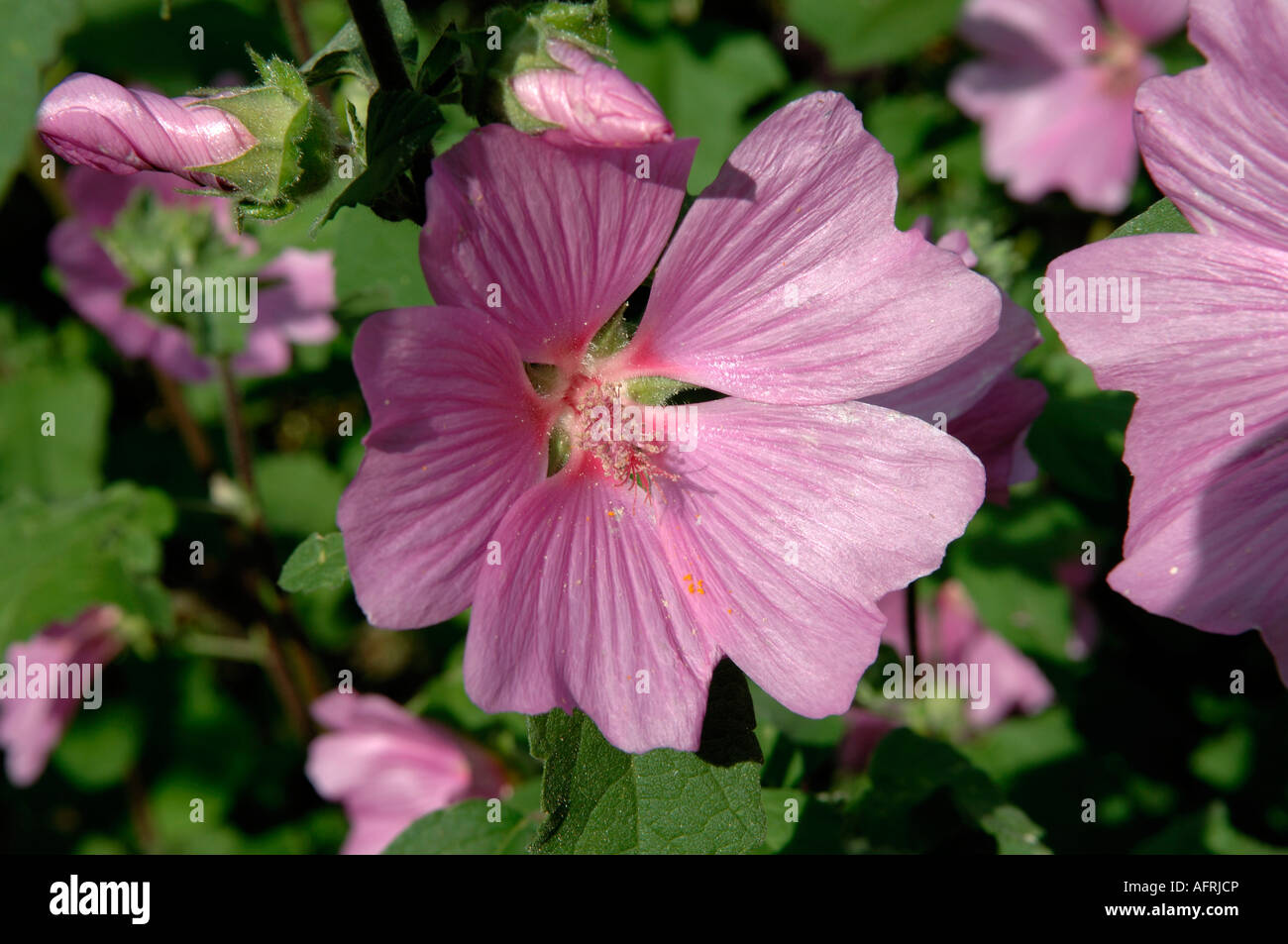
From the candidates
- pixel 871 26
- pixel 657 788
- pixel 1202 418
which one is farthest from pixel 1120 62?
pixel 657 788

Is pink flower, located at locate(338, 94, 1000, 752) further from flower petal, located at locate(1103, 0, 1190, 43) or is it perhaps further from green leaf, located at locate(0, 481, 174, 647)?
flower petal, located at locate(1103, 0, 1190, 43)

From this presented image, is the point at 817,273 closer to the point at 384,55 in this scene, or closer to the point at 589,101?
the point at 589,101

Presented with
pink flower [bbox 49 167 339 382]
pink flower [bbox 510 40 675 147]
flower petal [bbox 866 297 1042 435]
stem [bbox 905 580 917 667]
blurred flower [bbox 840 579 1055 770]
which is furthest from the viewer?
blurred flower [bbox 840 579 1055 770]

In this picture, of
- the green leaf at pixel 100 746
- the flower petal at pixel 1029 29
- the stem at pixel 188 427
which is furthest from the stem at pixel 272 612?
the flower petal at pixel 1029 29

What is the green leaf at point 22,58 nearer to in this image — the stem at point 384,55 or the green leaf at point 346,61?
the green leaf at point 346,61

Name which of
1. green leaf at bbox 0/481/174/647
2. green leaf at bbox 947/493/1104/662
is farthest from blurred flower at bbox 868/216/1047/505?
green leaf at bbox 0/481/174/647
